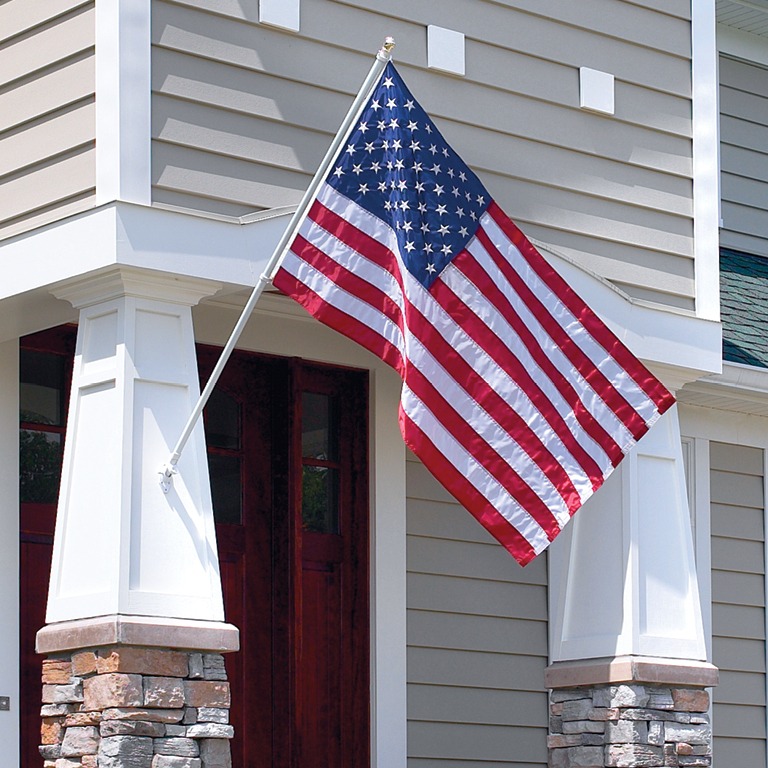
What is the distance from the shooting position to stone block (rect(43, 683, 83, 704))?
7.02m

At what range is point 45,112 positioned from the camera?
7719 mm

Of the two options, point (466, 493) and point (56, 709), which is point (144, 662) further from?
point (466, 493)

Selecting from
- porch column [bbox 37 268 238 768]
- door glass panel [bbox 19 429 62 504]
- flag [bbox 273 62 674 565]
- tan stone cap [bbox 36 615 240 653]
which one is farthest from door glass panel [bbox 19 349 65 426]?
flag [bbox 273 62 674 565]

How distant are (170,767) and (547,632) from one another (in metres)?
3.51

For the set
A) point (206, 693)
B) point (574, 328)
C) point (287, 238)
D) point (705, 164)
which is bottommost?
point (206, 693)

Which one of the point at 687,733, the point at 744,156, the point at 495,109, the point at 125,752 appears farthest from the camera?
the point at 744,156

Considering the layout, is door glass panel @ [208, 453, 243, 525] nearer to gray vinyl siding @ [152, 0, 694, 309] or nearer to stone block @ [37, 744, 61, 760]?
gray vinyl siding @ [152, 0, 694, 309]

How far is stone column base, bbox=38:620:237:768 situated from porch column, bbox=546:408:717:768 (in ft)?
7.75

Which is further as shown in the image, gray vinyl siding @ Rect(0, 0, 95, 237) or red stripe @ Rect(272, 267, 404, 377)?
gray vinyl siding @ Rect(0, 0, 95, 237)

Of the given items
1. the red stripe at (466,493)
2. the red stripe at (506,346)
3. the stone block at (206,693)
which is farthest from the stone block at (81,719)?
the red stripe at (506,346)

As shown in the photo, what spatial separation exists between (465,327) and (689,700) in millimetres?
2603

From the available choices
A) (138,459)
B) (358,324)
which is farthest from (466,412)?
(138,459)

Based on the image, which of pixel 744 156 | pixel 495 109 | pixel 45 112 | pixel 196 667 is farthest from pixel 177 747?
pixel 744 156

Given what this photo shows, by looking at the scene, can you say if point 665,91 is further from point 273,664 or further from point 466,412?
point 273,664
